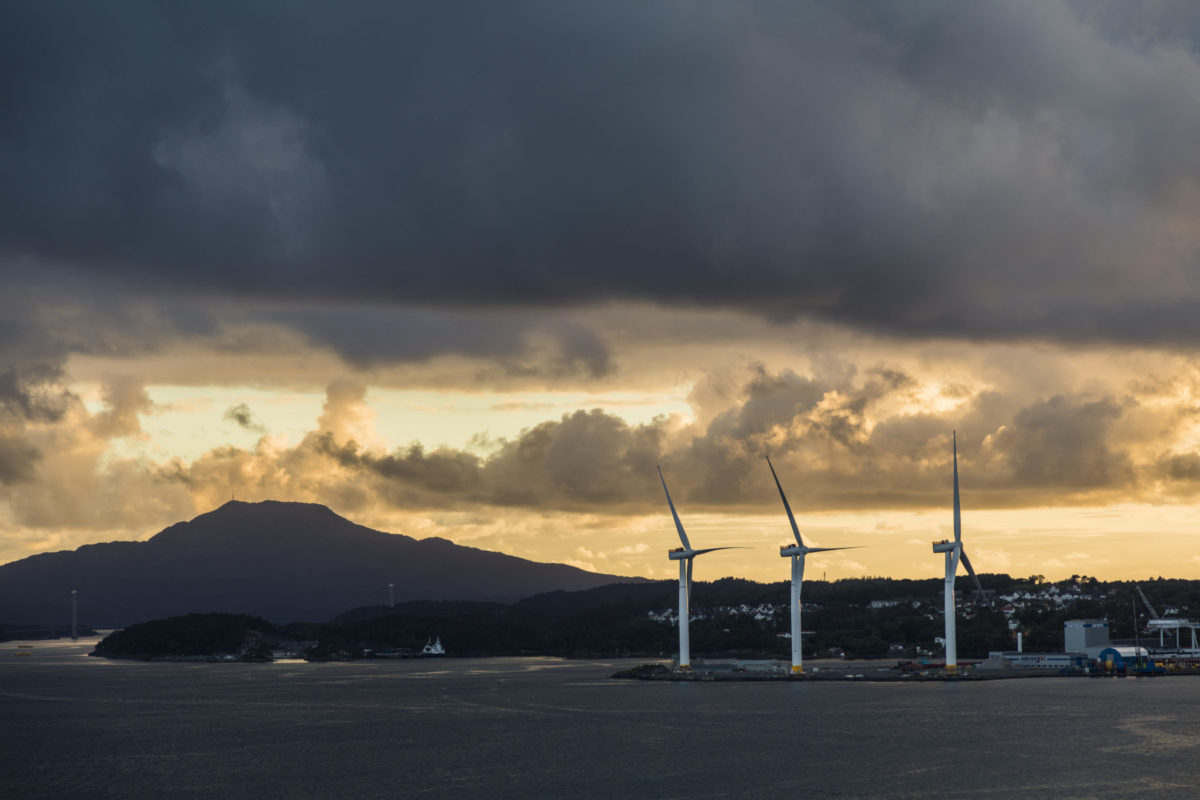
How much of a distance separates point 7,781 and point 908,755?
87.4 m

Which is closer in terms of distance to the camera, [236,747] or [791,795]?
[791,795]

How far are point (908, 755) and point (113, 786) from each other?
75.8m

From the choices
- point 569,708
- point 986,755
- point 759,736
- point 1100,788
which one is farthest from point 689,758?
point 569,708

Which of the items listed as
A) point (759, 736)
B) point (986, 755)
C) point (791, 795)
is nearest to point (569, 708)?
point (759, 736)

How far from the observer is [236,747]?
152 m

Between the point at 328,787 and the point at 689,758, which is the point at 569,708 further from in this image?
the point at 328,787

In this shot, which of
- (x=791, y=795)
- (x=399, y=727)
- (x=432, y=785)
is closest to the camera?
(x=791, y=795)

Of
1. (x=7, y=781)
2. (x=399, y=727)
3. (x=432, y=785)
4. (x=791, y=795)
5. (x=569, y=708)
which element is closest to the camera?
(x=791, y=795)

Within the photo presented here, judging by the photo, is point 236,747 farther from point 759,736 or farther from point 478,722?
point 759,736

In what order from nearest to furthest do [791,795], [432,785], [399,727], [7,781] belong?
[791,795] < [432,785] < [7,781] < [399,727]

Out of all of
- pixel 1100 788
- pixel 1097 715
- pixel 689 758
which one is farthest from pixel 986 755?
pixel 1097 715

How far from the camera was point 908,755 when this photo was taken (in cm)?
13075

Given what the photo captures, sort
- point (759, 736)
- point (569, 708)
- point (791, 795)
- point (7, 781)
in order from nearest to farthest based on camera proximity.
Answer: point (791, 795) → point (7, 781) → point (759, 736) → point (569, 708)

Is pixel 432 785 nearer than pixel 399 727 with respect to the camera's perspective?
Yes
